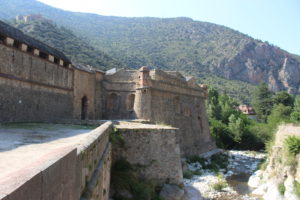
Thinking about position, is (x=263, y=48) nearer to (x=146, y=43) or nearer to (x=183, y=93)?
(x=146, y=43)

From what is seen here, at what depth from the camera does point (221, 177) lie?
24.7 m

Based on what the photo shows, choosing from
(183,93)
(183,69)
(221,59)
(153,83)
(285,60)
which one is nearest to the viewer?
(153,83)

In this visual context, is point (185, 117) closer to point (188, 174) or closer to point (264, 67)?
point (188, 174)

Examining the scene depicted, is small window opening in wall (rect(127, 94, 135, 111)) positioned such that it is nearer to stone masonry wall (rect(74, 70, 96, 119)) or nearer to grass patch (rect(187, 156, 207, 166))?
stone masonry wall (rect(74, 70, 96, 119))

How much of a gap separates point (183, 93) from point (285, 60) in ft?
374

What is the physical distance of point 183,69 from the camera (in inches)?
3873

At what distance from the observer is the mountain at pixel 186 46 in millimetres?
103000

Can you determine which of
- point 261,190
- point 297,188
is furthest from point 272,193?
point 297,188

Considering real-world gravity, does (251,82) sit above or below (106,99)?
above

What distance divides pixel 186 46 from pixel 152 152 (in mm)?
106147

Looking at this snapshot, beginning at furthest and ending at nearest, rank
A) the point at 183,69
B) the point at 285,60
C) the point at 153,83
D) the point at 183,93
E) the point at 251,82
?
the point at 285,60, the point at 251,82, the point at 183,69, the point at 183,93, the point at 153,83

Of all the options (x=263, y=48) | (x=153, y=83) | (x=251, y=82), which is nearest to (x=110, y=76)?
(x=153, y=83)

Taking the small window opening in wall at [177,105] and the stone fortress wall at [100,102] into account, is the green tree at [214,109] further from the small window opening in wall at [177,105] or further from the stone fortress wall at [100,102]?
the small window opening in wall at [177,105]

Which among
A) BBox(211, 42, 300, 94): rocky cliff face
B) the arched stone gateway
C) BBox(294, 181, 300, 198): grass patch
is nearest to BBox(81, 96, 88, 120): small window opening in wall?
the arched stone gateway
